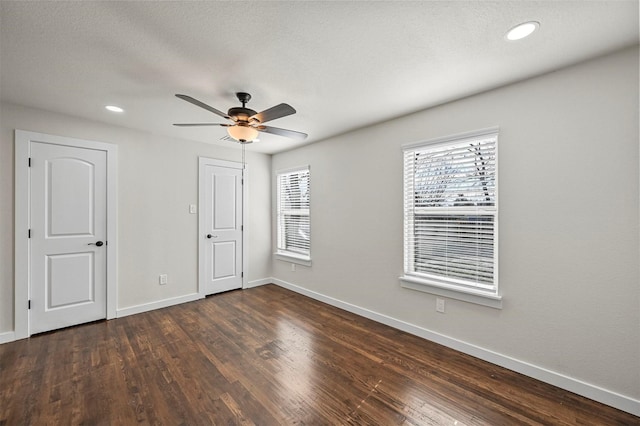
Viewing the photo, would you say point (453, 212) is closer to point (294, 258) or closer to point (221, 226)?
point (294, 258)

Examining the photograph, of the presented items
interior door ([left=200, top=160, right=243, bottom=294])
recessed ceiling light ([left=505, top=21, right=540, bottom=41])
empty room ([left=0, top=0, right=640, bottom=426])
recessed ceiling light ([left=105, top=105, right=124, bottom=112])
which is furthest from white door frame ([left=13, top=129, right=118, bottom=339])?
recessed ceiling light ([left=505, top=21, right=540, bottom=41])

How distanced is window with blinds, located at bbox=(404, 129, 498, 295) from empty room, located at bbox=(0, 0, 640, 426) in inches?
0.9

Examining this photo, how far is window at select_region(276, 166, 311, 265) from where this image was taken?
4461mm

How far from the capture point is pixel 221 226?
443 cm

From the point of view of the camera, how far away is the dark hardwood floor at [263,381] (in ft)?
5.82

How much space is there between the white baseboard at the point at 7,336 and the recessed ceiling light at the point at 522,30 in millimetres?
5096

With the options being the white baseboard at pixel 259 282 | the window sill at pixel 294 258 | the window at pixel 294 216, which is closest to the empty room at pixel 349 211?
the window sill at pixel 294 258

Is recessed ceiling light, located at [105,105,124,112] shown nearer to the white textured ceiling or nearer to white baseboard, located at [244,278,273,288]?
the white textured ceiling

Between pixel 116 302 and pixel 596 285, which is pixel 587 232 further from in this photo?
pixel 116 302

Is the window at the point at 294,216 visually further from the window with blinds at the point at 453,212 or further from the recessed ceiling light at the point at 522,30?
the recessed ceiling light at the point at 522,30

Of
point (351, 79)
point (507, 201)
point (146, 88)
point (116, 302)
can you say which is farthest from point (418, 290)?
point (116, 302)

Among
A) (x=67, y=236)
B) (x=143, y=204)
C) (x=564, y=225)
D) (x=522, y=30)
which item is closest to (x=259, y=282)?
(x=143, y=204)

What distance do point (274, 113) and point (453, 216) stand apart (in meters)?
1.96

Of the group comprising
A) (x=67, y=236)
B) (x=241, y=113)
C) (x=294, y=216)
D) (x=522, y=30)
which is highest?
(x=522, y=30)
